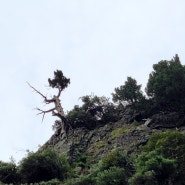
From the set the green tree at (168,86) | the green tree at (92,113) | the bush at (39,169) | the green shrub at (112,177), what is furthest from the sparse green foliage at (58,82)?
the green shrub at (112,177)

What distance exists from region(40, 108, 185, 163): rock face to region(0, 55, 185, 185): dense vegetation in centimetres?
102

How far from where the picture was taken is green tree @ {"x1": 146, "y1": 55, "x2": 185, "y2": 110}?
55.8 m

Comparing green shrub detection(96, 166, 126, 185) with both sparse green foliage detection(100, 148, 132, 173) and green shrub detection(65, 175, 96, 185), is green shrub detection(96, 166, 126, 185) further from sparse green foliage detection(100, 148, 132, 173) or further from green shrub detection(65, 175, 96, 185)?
sparse green foliage detection(100, 148, 132, 173)

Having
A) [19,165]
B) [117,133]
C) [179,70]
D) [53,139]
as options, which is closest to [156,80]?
[179,70]

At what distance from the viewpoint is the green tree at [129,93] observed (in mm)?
59625

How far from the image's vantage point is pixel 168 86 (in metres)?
56.3

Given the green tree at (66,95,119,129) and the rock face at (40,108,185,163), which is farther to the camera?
the green tree at (66,95,119,129)

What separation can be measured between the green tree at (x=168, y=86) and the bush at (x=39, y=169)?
719 inches

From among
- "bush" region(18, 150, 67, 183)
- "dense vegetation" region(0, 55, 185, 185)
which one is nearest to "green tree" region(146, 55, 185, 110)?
"dense vegetation" region(0, 55, 185, 185)

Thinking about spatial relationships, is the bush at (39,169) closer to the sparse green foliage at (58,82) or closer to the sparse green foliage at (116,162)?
the sparse green foliage at (116,162)

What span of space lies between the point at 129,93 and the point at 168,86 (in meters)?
5.66

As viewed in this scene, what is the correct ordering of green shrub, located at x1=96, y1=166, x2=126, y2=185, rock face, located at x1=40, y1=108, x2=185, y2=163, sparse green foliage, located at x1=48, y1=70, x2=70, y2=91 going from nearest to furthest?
green shrub, located at x1=96, y1=166, x2=126, y2=185 → rock face, located at x1=40, y1=108, x2=185, y2=163 → sparse green foliage, located at x1=48, y1=70, x2=70, y2=91

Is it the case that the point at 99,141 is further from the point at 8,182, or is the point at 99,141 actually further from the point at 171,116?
the point at 8,182

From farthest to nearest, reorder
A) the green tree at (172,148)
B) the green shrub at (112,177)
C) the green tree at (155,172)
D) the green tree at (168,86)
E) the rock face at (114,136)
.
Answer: the green tree at (168,86) → the rock face at (114,136) → the green tree at (172,148) → the green shrub at (112,177) → the green tree at (155,172)
